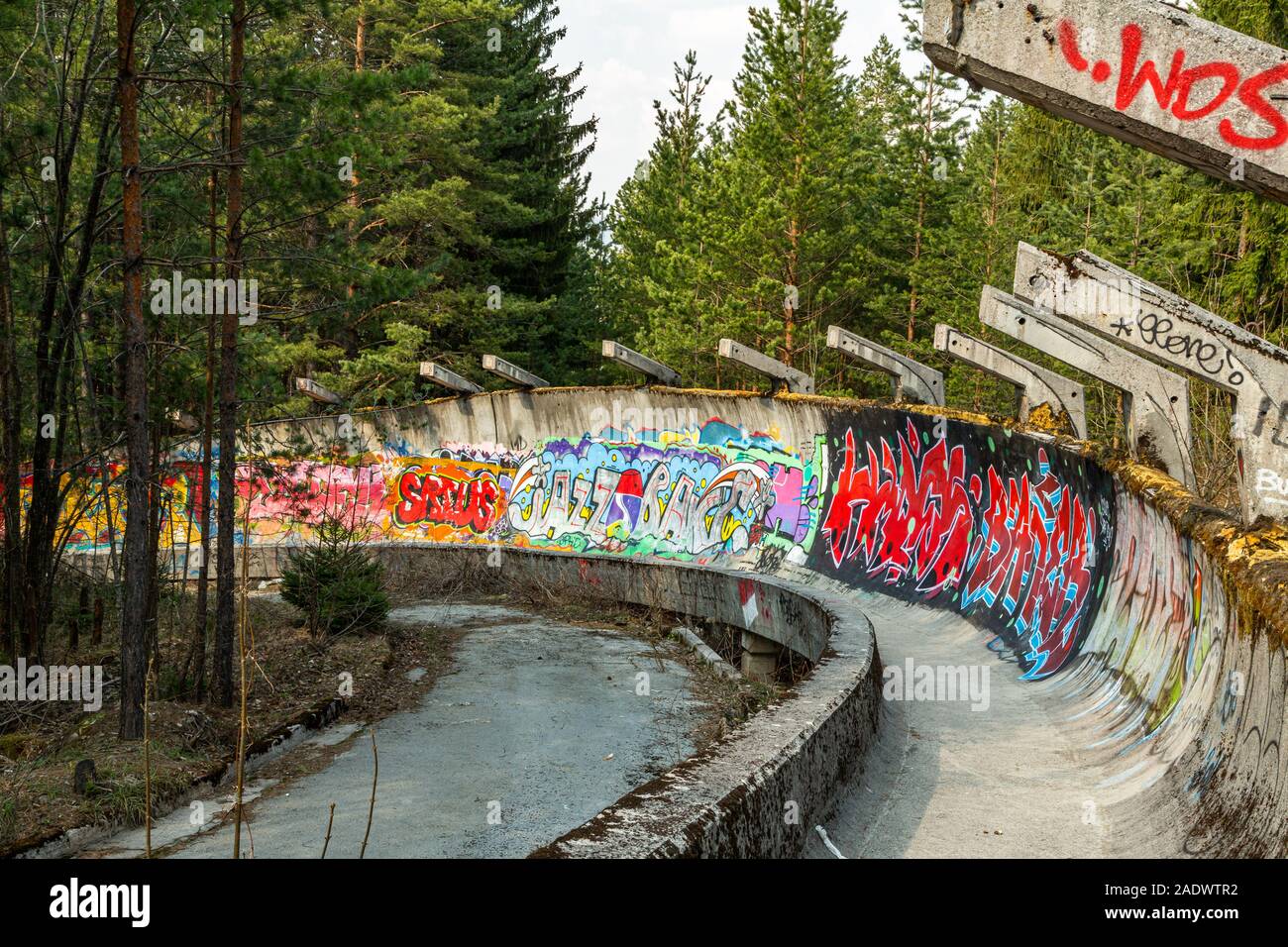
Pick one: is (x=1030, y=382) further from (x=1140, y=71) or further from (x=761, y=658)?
(x=1140, y=71)

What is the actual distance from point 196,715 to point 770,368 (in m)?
10.1

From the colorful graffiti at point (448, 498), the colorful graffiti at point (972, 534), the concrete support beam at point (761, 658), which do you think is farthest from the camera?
the colorful graffiti at point (448, 498)

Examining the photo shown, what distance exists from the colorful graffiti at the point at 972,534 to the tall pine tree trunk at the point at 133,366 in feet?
23.8

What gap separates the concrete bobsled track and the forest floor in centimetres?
162

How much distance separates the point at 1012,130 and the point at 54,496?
3649 cm

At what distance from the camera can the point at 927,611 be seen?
11688 millimetres

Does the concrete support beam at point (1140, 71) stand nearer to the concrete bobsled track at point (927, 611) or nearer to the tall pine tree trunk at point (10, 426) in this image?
the concrete bobsled track at point (927, 611)

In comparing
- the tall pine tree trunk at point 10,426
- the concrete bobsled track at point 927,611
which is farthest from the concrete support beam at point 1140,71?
the tall pine tree trunk at point 10,426

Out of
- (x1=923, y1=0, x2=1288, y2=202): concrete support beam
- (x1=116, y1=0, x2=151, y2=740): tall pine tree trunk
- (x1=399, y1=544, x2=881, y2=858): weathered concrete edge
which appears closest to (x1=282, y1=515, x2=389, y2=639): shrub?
(x1=116, y1=0, x2=151, y2=740): tall pine tree trunk

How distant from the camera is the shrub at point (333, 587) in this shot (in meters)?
14.1

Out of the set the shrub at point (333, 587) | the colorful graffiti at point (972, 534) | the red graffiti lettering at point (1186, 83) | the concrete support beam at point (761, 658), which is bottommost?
the concrete support beam at point (761, 658)

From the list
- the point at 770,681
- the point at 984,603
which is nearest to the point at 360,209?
the point at 770,681

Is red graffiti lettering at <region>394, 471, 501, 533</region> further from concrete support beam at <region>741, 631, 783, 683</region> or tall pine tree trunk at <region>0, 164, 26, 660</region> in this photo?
tall pine tree trunk at <region>0, 164, 26, 660</region>
